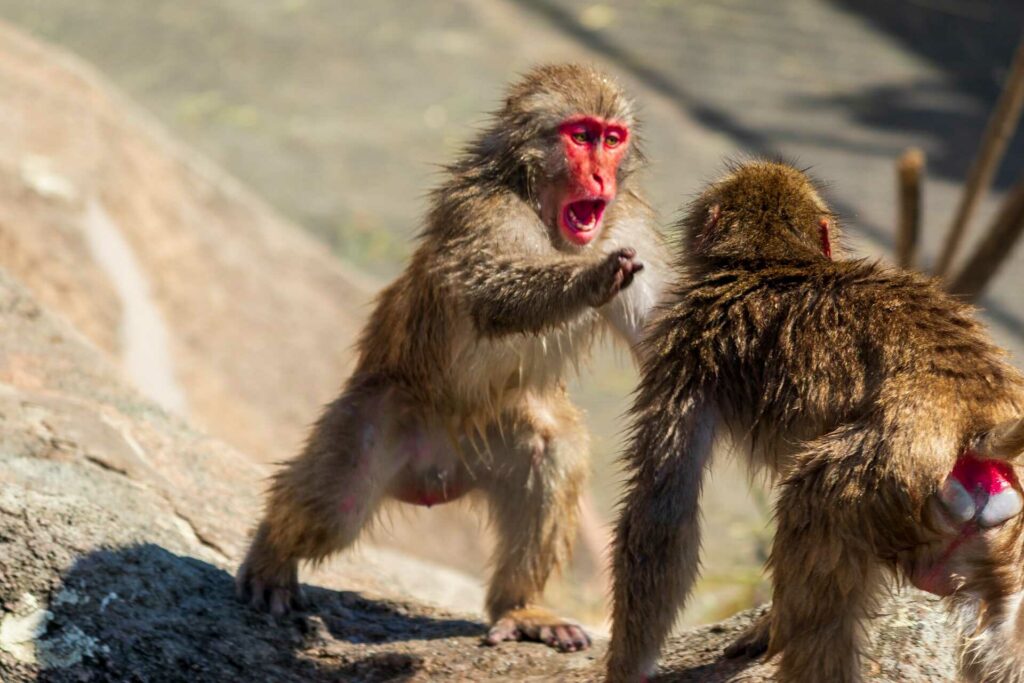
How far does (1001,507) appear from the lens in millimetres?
3076

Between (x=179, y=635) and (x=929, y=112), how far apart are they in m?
9.45

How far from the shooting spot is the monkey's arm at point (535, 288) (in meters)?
3.84

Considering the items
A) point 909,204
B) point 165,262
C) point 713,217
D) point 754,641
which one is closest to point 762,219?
point 713,217

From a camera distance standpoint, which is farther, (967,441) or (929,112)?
(929,112)

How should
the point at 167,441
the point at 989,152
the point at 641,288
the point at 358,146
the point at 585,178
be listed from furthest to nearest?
the point at 358,146
the point at 989,152
the point at 167,441
the point at 641,288
the point at 585,178

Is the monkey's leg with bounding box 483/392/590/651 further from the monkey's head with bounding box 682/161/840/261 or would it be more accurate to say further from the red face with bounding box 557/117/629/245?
the monkey's head with bounding box 682/161/840/261

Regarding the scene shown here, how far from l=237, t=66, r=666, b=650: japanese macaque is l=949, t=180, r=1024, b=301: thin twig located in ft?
11.4

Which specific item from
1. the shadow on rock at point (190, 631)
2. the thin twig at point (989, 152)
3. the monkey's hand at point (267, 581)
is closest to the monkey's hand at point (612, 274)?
the shadow on rock at point (190, 631)

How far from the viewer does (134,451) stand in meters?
5.08

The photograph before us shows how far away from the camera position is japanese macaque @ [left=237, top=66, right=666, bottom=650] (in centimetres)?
437

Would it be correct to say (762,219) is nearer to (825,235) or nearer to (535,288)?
(825,235)

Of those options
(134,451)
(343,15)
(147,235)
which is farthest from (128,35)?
(134,451)

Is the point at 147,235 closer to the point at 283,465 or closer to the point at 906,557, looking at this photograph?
the point at 283,465

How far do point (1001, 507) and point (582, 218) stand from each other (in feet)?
5.73
